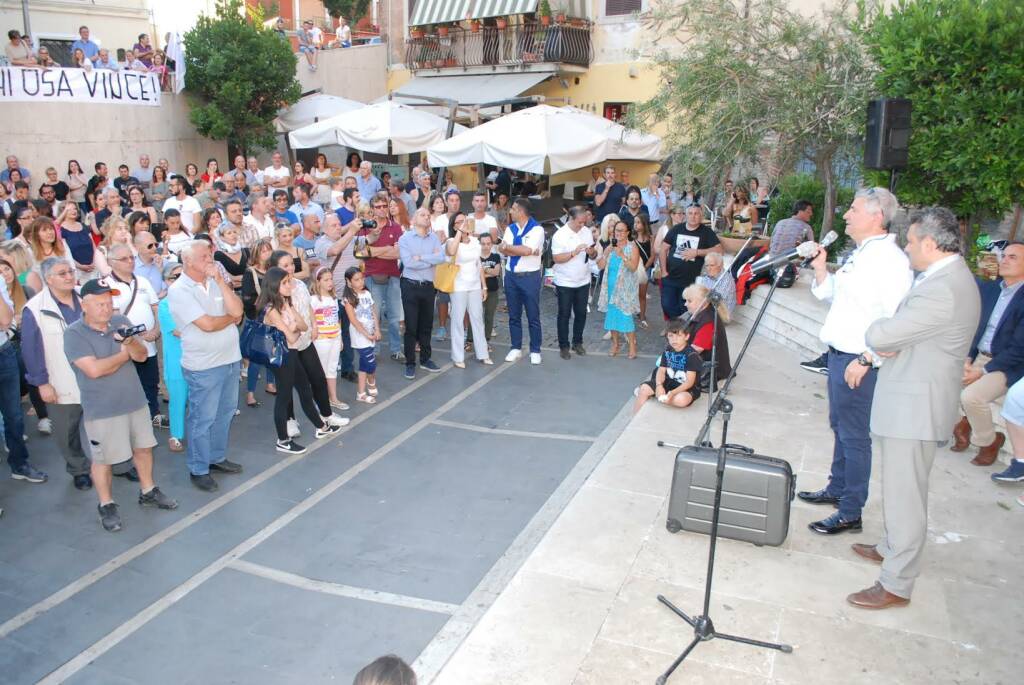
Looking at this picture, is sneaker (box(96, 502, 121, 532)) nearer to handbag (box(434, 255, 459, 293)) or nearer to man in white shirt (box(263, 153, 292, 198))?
handbag (box(434, 255, 459, 293))

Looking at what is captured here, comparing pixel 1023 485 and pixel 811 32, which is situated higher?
pixel 811 32

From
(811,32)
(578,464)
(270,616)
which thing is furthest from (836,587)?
(811,32)

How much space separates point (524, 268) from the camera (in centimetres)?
954

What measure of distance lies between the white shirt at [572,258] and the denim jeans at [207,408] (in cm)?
441

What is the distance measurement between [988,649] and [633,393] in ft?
16.6

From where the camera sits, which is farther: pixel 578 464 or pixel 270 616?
pixel 578 464

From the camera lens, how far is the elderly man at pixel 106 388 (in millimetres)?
5346

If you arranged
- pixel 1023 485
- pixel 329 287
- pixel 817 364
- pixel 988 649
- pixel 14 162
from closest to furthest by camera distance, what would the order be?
pixel 988 649
pixel 1023 485
pixel 329 287
pixel 817 364
pixel 14 162

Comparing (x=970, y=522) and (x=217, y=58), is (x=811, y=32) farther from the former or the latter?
(x=217, y=58)

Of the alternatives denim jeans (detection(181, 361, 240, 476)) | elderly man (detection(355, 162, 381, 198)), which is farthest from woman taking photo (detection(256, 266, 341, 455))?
elderly man (detection(355, 162, 381, 198))

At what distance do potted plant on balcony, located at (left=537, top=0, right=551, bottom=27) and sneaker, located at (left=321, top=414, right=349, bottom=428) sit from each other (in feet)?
51.3

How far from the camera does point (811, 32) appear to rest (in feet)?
34.5

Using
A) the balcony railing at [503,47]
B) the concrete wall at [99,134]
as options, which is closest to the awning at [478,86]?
the balcony railing at [503,47]

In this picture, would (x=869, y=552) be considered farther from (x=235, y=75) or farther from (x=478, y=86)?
(x=478, y=86)
